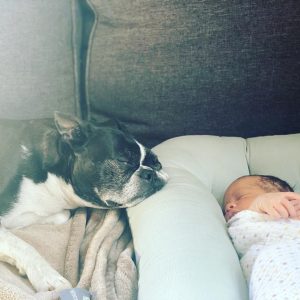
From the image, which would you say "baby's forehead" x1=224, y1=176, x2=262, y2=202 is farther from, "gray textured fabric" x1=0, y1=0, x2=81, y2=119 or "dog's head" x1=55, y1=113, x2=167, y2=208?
"gray textured fabric" x1=0, y1=0, x2=81, y2=119

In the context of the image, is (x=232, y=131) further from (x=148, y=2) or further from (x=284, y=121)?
(x=148, y=2)

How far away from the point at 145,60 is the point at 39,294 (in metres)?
0.93

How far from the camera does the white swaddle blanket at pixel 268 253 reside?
0.91 m

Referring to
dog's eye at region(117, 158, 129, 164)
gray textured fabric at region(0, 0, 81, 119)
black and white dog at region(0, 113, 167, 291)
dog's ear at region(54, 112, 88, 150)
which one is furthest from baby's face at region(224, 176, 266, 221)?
gray textured fabric at region(0, 0, 81, 119)

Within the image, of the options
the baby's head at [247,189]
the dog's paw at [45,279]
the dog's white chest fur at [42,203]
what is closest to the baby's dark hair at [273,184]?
the baby's head at [247,189]

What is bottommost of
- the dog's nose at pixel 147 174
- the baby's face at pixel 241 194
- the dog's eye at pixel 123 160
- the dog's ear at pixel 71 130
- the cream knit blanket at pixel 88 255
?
the cream knit blanket at pixel 88 255

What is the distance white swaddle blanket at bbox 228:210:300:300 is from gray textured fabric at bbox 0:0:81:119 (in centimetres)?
80

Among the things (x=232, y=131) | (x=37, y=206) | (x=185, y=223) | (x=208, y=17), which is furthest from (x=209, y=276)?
(x=208, y=17)

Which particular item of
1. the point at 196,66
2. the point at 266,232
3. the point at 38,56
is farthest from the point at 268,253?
the point at 38,56

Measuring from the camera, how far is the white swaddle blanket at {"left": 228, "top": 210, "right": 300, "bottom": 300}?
0.91 meters

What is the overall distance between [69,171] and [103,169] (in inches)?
4.2

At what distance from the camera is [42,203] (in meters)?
1.50

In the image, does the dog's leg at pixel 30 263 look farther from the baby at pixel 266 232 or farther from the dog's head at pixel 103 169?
the baby at pixel 266 232

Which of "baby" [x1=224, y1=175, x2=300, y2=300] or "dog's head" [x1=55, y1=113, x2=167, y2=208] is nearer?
"baby" [x1=224, y1=175, x2=300, y2=300]
